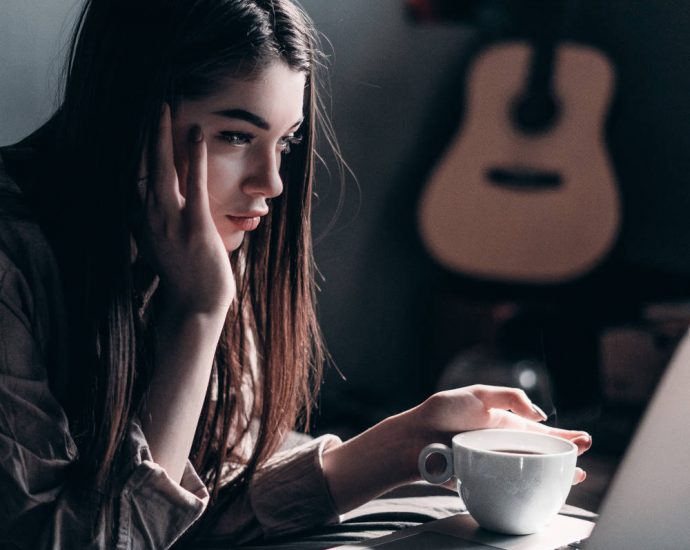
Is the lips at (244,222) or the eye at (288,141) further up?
the eye at (288,141)

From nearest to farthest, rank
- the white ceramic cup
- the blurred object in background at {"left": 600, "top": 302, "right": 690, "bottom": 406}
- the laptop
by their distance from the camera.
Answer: the laptop
the white ceramic cup
the blurred object in background at {"left": 600, "top": 302, "right": 690, "bottom": 406}

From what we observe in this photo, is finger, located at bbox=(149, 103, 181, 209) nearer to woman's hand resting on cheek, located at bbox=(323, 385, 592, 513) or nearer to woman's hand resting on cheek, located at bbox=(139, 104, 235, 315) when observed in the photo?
woman's hand resting on cheek, located at bbox=(139, 104, 235, 315)

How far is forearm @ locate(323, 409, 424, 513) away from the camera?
2.62 feet

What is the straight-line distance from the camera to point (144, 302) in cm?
93

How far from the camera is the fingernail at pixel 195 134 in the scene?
837mm

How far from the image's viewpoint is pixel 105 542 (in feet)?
2.26

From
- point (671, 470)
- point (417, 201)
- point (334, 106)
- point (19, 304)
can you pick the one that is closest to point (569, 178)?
point (417, 201)

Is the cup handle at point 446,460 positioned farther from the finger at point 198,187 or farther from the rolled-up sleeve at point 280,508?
the finger at point 198,187

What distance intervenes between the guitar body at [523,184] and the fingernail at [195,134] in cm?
143

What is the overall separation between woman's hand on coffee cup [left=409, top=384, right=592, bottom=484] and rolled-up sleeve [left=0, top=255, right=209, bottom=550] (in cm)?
20

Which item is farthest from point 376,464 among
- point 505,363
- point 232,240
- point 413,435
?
point 505,363

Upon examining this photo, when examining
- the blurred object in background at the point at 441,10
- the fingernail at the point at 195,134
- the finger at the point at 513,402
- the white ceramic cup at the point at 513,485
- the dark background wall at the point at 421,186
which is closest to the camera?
the white ceramic cup at the point at 513,485

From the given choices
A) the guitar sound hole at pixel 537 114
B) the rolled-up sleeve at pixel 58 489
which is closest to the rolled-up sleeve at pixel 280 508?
the rolled-up sleeve at pixel 58 489

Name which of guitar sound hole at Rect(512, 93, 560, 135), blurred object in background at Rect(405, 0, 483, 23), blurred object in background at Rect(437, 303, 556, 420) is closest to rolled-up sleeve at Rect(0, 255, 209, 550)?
blurred object in background at Rect(437, 303, 556, 420)
